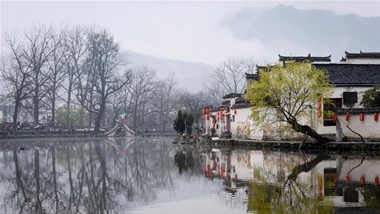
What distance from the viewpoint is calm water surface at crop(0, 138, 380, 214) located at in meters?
11.8

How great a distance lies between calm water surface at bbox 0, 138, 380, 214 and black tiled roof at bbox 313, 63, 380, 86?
11354mm

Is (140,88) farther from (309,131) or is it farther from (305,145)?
(309,131)

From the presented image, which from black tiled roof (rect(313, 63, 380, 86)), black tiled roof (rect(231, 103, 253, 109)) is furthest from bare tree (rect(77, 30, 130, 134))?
black tiled roof (rect(313, 63, 380, 86))

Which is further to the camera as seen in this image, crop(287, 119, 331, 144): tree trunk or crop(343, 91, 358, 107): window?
crop(343, 91, 358, 107): window

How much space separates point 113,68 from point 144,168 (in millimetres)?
49852

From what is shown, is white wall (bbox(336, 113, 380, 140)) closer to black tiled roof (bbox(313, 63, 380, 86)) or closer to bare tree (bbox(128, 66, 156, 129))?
black tiled roof (bbox(313, 63, 380, 86))

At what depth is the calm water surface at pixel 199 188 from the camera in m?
11.8

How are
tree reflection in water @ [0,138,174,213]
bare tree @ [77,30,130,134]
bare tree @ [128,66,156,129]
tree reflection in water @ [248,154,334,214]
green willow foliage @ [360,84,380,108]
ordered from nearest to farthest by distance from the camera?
tree reflection in water @ [248,154,334,214], tree reflection in water @ [0,138,174,213], green willow foliage @ [360,84,380,108], bare tree @ [77,30,130,134], bare tree @ [128,66,156,129]

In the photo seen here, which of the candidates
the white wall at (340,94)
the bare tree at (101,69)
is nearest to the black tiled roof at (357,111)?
the white wall at (340,94)

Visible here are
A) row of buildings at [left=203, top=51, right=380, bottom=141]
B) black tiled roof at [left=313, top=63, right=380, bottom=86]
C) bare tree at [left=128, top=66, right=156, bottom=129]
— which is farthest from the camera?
bare tree at [left=128, top=66, right=156, bottom=129]

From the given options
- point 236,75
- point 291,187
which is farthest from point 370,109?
point 236,75

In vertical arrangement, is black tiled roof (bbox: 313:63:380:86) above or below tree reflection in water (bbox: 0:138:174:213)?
above

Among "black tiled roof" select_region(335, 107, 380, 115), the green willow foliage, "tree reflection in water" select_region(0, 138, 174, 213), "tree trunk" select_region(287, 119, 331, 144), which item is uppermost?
the green willow foliage

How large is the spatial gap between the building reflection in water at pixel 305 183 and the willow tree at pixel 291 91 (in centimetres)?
741
